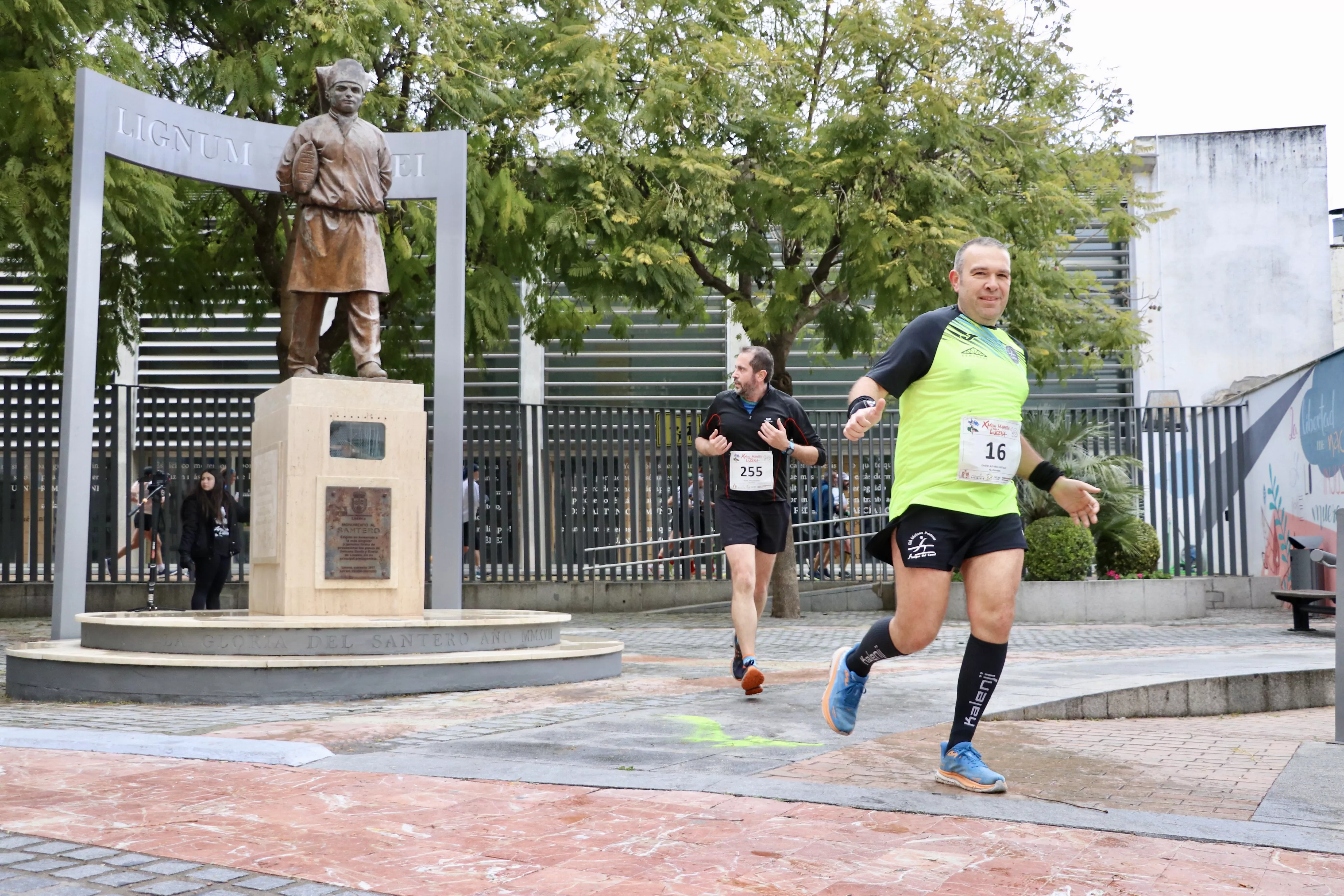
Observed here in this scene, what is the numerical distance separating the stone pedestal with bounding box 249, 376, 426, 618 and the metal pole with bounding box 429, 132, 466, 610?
5.71 ft

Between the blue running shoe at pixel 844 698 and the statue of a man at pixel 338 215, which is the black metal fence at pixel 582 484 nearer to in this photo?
the statue of a man at pixel 338 215

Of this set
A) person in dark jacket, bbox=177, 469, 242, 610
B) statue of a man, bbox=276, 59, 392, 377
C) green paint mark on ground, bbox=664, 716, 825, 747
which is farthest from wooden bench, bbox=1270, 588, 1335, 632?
person in dark jacket, bbox=177, 469, 242, 610

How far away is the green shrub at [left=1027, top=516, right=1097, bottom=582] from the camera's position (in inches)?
575

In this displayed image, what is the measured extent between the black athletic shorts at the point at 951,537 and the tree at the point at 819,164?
29.0 ft

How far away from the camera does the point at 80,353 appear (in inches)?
365

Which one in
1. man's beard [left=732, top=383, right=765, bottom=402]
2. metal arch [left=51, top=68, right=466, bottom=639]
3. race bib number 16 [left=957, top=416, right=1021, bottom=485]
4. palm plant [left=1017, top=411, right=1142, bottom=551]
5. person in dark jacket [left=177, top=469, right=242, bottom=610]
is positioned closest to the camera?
race bib number 16 [left=957, top=416, right=1021, bottom=485]

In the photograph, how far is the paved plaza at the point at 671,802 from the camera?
3164 millimetres

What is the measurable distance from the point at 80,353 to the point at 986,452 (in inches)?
292

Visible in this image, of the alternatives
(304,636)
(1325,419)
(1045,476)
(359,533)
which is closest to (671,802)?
(1045,476)

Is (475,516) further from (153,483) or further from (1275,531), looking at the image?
(1275,531)

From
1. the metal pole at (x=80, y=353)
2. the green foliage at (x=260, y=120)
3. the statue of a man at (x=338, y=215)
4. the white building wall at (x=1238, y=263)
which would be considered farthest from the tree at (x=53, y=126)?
the white building wall at (x=1238, y=263)

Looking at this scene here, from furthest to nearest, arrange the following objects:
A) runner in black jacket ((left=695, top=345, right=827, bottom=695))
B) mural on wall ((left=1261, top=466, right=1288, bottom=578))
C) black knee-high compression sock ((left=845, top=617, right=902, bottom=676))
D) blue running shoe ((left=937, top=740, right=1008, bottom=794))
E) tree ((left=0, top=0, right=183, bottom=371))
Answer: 1. mural on wall ((left=1261, top=466, right=1288, bottom=578))
2. tree ((left=0, top=0, right=183, bottom=371))
3. runner in black jacket ((left=695, top=345, right=827, bottom=695))
4. black knee-high compression sock ((left=845, top=617, right=902, bottom=676))
5. blue running shoe ((left=937, top=740, right=1008, bottom=794))

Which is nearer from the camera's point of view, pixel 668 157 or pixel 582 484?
pixel 668 157

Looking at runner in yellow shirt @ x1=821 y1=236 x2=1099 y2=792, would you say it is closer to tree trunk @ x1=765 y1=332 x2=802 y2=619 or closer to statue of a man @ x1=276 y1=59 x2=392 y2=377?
statue of a man @ x1=276 y1=59 x2=392 y2=377
